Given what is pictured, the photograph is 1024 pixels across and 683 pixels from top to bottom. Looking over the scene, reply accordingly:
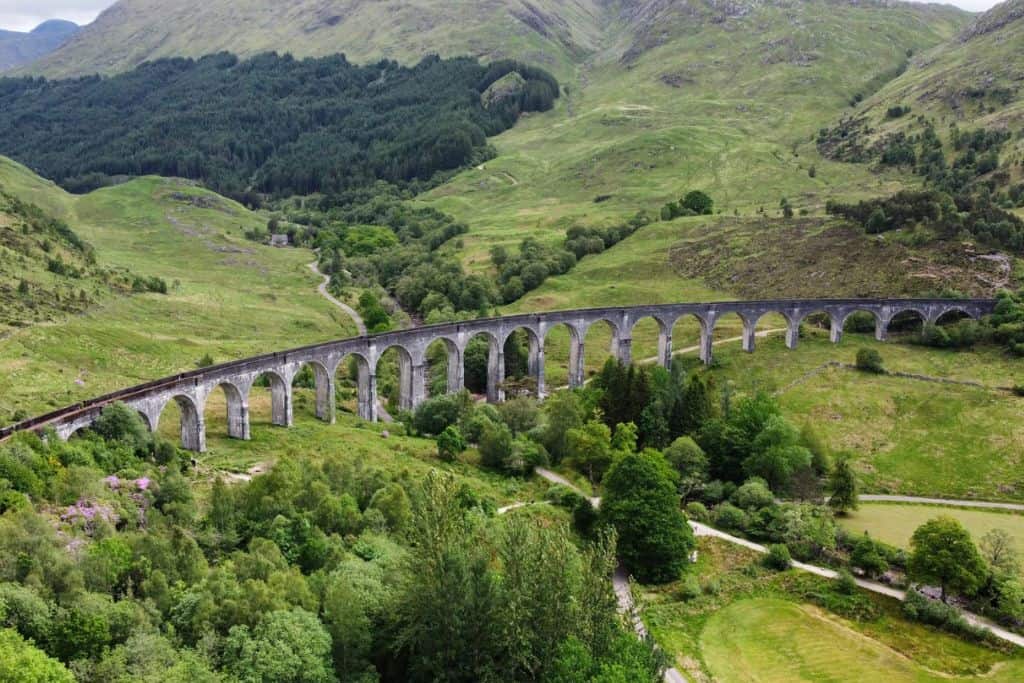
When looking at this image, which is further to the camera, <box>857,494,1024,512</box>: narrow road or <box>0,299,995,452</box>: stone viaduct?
<box>857,494,1024,512</box>: narrow road

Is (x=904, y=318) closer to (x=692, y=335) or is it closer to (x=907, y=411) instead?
(x=692, y=335)

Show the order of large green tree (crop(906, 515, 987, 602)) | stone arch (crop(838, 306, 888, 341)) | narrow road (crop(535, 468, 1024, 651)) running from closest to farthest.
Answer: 1. narrow road (crop(535, 468, 1024, 651))
2. large green tree (crop(906, 515, 987, 602))
3. stone arch (crop(838, 306, 888, 341))

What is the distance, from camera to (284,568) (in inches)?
1302

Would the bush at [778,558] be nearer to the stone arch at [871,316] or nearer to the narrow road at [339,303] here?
the stone arch at [871,316]

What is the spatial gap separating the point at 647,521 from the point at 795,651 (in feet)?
37.4

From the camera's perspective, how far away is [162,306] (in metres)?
103

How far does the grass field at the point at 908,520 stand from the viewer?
56344mm

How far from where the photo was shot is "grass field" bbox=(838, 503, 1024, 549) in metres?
56.3

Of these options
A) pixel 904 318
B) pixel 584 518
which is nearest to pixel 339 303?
pixel 584 518

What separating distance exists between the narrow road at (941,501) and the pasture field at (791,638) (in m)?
18.6

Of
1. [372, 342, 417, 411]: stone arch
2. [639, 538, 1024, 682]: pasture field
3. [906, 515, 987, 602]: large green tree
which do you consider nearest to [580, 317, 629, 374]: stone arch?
[372, 342, 417, 411]: stone arch

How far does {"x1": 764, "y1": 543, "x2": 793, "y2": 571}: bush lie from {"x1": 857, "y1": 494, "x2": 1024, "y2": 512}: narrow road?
16.4m

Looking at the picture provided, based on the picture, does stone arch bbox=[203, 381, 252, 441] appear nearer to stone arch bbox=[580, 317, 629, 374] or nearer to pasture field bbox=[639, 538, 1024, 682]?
pasture field bbox=[639, 538, 1024, 682]

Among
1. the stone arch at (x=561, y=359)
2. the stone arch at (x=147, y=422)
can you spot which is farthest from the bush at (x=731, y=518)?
the stone arch at (x=147, y=422)
